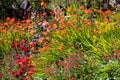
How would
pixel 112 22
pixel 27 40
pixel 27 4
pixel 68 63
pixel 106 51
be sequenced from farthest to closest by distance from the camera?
1. pixel 27 4
2. pixel 27 40
3. pixel 112 22
4. pixel 106 51
5. pixel 68 63

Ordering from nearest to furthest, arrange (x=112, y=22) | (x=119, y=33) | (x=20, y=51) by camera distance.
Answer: (x=119, y=33), (x=112, y=22), (x=20, y=51)

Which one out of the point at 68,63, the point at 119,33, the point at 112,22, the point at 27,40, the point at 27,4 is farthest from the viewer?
the point at 27,4

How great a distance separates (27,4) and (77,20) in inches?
173

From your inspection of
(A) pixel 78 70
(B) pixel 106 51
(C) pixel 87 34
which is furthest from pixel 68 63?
(C) pixel 87 34

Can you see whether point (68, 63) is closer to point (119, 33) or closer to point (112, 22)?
point (119, 33)

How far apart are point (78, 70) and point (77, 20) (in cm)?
196

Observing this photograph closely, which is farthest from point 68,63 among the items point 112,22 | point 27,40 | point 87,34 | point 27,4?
point 27,4

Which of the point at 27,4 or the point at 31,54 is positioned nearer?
the point at 31,54

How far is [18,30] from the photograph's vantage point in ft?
29.9

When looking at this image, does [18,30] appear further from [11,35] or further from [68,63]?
[68,63]

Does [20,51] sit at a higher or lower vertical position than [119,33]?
lower

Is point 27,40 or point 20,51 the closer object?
point 20,51

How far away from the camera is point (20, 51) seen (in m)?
8.06

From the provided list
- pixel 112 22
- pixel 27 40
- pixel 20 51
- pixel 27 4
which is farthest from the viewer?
pixel 27 4
